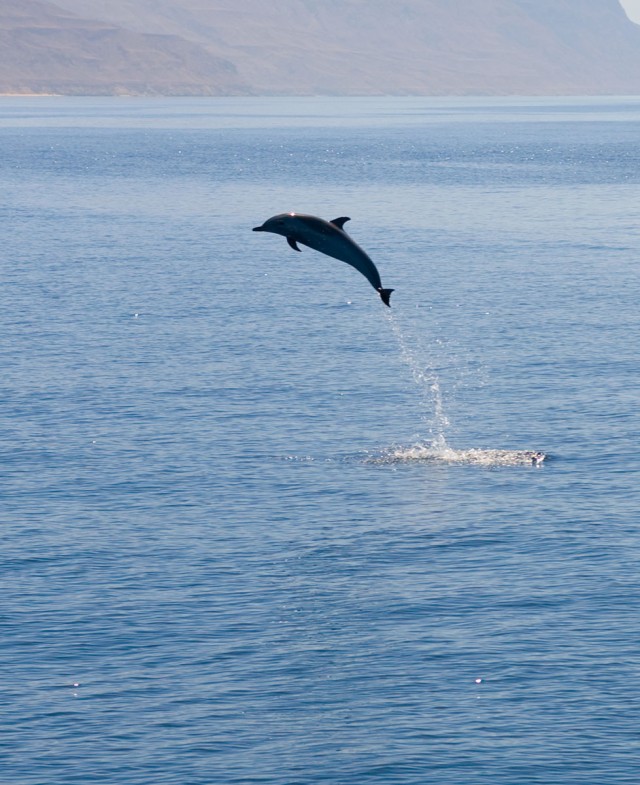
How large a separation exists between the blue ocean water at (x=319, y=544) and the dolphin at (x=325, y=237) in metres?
12.9

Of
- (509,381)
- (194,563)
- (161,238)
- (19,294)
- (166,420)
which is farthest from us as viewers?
(161,238)

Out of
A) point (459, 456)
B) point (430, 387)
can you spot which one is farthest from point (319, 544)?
point (430, 387)

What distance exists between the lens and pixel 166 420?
7975 centimetres

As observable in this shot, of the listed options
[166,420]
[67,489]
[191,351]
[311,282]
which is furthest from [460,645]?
[311,282]

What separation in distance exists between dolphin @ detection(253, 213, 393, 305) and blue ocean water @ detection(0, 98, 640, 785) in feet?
42.3

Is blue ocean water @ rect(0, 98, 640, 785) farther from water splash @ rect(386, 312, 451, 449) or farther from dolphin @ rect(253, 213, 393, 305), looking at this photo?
dolphin @ rect(253, 213, 393, 305)

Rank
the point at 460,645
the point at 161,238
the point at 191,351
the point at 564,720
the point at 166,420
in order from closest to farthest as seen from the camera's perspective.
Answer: the point at 564,720
the point at 460,645
the point at 166,420
the point at 191,351
the point at 161,238

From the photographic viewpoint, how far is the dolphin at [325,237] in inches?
1602

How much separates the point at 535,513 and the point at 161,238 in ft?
364

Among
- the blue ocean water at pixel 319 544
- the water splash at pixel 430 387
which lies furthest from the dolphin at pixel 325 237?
the water splash at pixel 430 387

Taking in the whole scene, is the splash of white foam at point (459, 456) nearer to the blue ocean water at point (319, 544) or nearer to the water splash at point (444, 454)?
the water splash at point (444, 454)

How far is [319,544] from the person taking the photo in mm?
59156

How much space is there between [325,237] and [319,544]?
20616mm

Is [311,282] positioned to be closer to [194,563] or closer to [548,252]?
[548,252]
